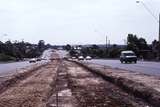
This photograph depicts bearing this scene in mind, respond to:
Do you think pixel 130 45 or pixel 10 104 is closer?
pixel 10 104

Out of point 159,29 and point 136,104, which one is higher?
point 159,29

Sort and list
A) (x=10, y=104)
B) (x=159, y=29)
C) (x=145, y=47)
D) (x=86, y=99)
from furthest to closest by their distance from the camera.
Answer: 1. (x=145, y=47)
2. (x=159, y=29)
3. (x=86, y=99)
4. (x=10, y=104)

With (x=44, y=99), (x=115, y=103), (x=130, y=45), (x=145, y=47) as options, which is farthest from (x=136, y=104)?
(x=145, y=47)

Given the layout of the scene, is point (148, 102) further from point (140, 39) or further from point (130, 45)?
point (140, 39)

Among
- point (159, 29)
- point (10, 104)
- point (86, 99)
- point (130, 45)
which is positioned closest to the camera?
point (10, 104)

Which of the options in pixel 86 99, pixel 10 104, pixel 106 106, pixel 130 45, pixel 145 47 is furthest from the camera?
pixel 145 47

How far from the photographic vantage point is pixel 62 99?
19484mm

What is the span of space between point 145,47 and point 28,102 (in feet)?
466

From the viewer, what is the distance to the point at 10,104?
58.5ft

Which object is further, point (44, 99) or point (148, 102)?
point (44, 99)

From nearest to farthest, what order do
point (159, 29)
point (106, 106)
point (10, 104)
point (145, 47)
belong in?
1. point (106, 106)
2. point (10, 104)
3. point (159, 29)
4. point (145, 47)

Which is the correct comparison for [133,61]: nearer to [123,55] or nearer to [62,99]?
[123,55]

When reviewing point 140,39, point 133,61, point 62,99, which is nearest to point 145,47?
point 140,39

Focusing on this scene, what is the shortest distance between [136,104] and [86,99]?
2618 millimetres
